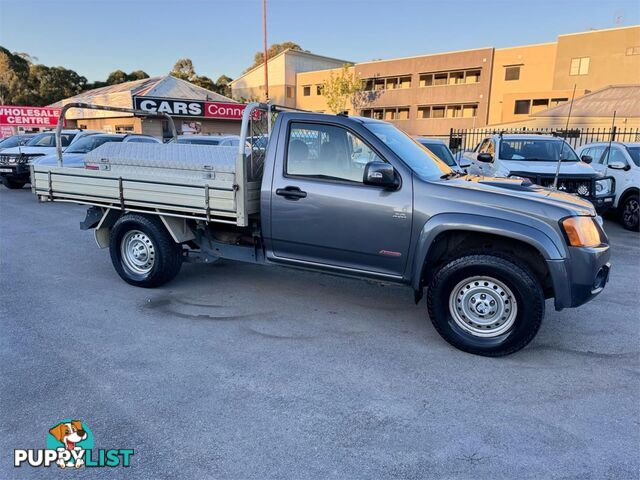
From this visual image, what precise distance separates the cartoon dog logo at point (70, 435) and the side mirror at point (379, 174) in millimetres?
2792

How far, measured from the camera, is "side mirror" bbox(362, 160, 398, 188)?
390 centimetres

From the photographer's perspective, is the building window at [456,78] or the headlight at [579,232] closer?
the headlight at [579,232]

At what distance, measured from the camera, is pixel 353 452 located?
2678 millimetres

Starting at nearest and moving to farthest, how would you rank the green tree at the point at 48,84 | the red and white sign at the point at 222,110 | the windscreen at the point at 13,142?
the windscreen at the point at 13,142
the red and white sign at the point at 222,110
the green tree at the point at 48,84

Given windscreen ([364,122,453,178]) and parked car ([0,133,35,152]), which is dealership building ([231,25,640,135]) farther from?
windscreen ([364,122,453,178])

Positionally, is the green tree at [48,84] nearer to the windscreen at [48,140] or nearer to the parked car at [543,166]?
the windscreen at [48,140]

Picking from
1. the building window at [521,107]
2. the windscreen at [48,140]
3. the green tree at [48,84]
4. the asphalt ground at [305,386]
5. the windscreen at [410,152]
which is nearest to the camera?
the asphalt ground at [305,386]

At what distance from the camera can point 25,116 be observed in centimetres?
2478

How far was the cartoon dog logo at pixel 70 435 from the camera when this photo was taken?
268 centimetres

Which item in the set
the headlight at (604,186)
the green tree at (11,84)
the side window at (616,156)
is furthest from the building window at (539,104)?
the green tree at (11,84)

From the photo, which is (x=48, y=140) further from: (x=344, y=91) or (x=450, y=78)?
(x=450, y=78)

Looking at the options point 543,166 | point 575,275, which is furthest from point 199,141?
point 575,275

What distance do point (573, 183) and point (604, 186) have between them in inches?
47.2

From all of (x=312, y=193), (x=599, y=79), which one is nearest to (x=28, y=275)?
(x=312, y=193)
